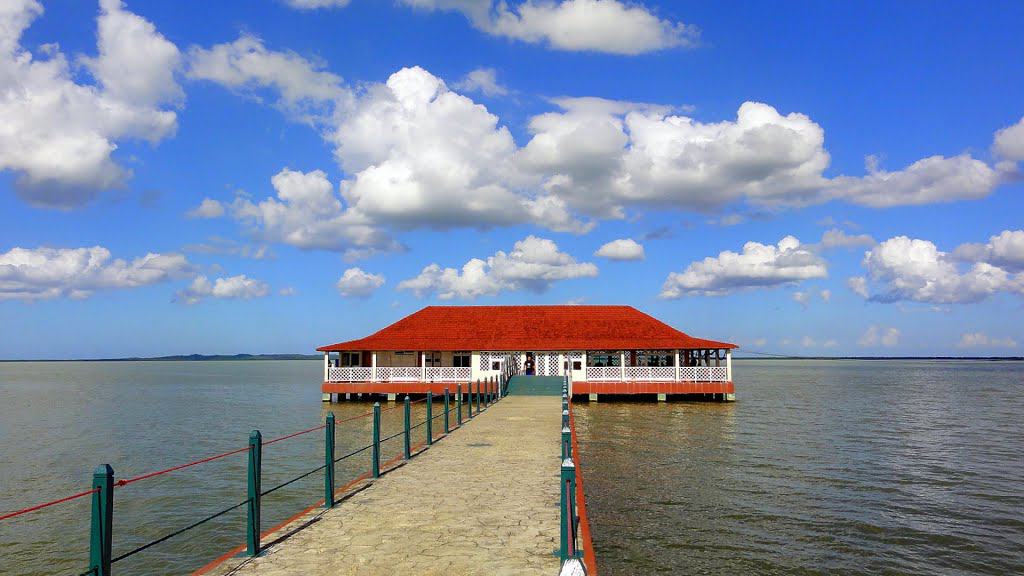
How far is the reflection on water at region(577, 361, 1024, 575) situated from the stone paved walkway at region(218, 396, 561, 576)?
5.82 feet

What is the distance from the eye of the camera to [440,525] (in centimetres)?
911

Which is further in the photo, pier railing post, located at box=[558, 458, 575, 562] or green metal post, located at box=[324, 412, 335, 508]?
green metal post, located at box=[324, 412, 335, 508]

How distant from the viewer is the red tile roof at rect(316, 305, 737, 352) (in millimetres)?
42344

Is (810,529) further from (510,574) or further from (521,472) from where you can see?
(510,574)

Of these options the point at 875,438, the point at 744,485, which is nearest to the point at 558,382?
the point at 875,438

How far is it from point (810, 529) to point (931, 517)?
11.2ft

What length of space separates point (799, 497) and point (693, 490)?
7.74ft

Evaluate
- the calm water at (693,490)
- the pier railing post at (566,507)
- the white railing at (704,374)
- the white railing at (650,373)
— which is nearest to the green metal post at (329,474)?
the calm water at (693,490)

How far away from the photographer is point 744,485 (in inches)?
682

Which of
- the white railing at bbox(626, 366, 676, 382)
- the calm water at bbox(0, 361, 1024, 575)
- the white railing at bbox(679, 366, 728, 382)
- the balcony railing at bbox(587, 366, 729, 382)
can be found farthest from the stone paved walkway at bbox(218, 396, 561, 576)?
the white railing at bbox(679, 366, 728, 382)

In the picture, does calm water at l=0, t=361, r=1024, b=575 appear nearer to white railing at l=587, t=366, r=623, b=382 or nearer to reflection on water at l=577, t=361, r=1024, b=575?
reflection on water at l=577, t=361, r=1024, b=575

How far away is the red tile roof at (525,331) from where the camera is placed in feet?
139

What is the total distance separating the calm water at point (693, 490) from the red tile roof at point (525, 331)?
280 inches

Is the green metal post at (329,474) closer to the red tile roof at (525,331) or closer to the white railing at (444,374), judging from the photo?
the white railing at (444,374)
